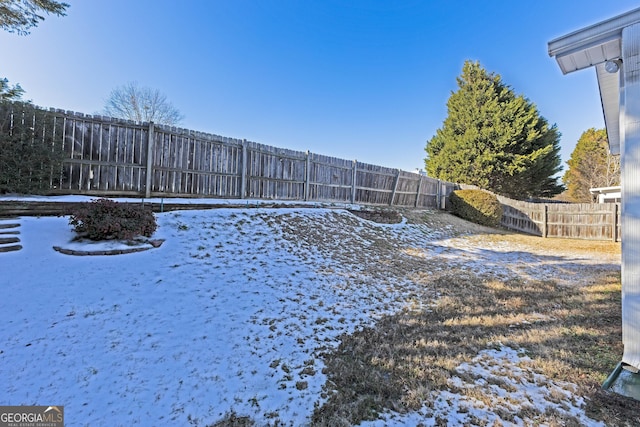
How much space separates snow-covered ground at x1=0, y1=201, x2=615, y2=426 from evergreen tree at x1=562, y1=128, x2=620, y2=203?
101ft

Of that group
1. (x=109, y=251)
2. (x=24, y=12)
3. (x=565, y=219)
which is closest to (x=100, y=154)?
(x=109, y=251)

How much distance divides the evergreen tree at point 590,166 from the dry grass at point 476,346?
92.6ft

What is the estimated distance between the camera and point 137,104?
1995cm

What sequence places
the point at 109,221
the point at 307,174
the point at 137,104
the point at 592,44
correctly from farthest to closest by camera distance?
the point at 137,104 < the point at 307,174 < the point at 109,221 < the point at 592,44

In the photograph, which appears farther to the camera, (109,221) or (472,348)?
(109,221)

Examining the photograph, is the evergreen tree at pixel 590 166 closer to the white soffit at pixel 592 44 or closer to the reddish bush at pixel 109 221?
the white soffit at pixel 592 44

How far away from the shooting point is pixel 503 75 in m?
19.6

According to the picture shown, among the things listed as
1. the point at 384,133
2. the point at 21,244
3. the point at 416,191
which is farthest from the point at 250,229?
the point at 384,133

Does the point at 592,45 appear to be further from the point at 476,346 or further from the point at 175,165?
the point at 175,165

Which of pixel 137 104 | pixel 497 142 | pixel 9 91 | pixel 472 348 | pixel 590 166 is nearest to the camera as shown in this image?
pixel 472 348

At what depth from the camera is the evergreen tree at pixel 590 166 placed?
24.2 m

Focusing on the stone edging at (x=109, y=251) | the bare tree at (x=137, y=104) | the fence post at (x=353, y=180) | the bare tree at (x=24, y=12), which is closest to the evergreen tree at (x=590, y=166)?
the fence post at (x=353, y=180)

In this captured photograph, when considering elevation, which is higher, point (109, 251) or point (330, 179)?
point (330, 179)

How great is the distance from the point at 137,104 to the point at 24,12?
48.8ft
